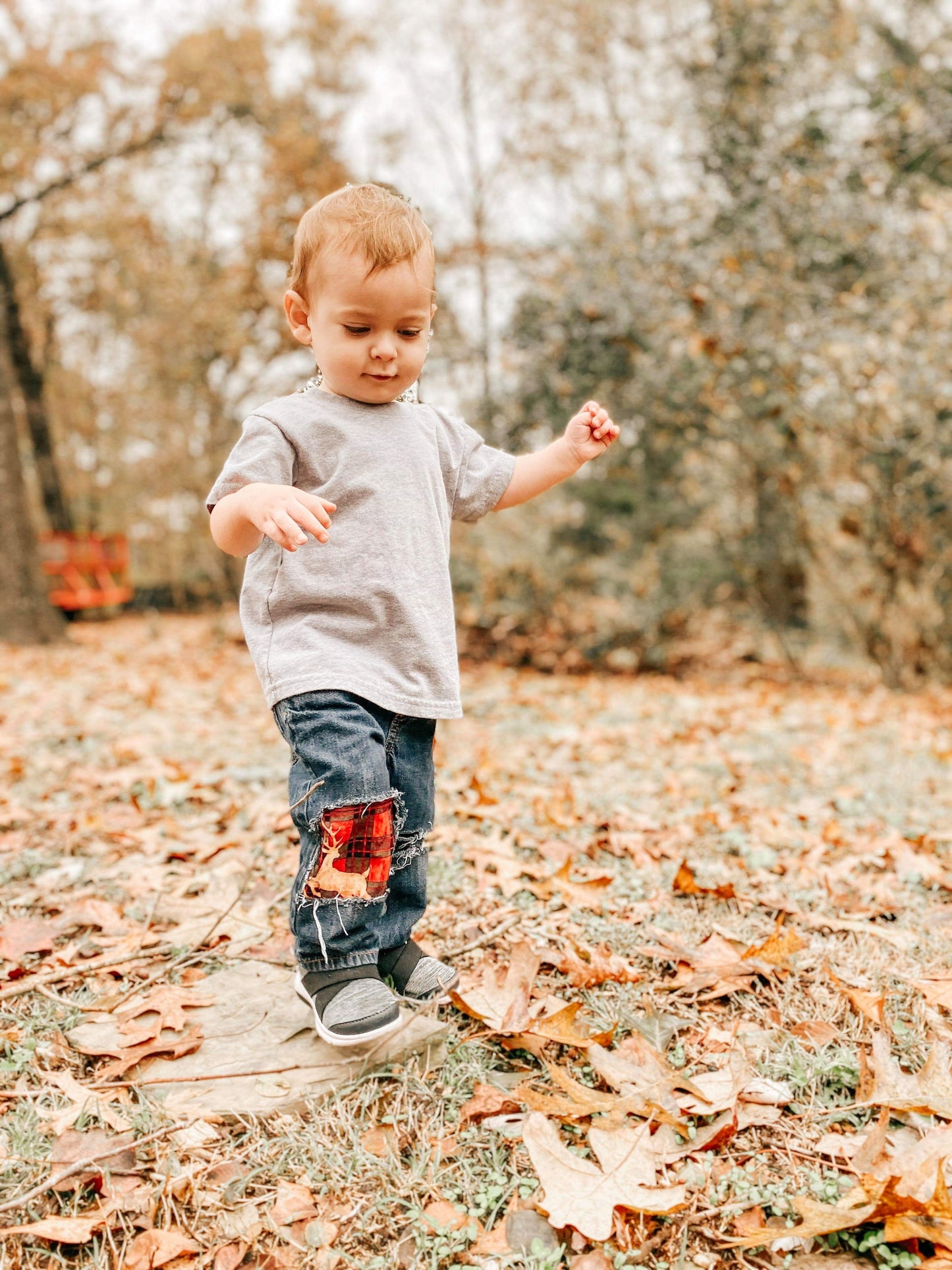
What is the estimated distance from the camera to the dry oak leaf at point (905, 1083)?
63.2 inches

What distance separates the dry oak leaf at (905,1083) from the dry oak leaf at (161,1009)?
1.33 m

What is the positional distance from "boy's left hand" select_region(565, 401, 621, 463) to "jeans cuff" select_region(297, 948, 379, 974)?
1.14 meters

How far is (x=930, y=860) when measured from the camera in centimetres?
287

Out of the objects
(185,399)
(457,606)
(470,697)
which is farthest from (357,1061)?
(185,399)

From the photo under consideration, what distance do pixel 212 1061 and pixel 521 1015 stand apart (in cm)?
62

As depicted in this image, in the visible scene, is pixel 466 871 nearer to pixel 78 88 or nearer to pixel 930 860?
pixel 930 860

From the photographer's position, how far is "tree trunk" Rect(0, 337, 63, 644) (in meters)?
8.84

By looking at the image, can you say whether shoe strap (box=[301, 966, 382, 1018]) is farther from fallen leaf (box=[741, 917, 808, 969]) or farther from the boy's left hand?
the boy's left hand

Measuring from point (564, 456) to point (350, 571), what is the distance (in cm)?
58

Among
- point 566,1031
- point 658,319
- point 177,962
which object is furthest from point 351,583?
point 658,319

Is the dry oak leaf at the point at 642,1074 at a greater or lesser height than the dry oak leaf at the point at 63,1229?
lesser

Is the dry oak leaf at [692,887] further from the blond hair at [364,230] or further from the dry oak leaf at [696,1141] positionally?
the blond hair at [364,230]

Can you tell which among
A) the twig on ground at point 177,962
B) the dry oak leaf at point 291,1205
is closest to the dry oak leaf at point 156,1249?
the dry oak leaf at point 291,1205

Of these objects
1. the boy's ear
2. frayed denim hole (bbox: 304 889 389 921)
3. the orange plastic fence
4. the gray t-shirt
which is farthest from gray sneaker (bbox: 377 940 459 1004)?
the orange plastic fence
